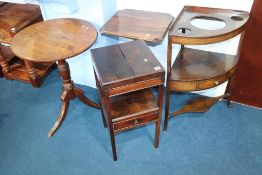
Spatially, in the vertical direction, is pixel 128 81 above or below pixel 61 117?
above

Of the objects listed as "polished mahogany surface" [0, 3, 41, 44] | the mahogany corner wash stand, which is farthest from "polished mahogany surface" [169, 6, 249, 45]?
"polished mahogany surface" [0, 3, 41, 44]

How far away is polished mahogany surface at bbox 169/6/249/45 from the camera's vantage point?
1.52 meters

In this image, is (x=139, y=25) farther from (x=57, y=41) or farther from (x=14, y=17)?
(x=14, y=17)

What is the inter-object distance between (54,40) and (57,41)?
3 cm

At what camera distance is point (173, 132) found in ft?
6.77

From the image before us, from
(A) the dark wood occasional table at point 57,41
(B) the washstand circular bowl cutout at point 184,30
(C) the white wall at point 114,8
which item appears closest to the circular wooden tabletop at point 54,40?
(A) the dark wood occasional table at point 57,41

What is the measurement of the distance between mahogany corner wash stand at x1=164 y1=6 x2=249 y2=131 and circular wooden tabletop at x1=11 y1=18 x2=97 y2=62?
0.61 meters

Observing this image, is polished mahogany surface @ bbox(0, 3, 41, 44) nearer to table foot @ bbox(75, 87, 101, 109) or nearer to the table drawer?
table foot @ bbox(75, 87, 101, 109)

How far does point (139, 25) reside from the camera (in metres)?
1.85

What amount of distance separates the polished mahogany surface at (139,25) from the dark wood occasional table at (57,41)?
6.5 inches

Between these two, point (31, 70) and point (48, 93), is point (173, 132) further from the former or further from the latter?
point (31, 70)

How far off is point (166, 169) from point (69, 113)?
103 centimetres

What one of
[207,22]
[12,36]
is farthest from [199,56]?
[12,36]

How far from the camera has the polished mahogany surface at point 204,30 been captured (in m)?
1.52
